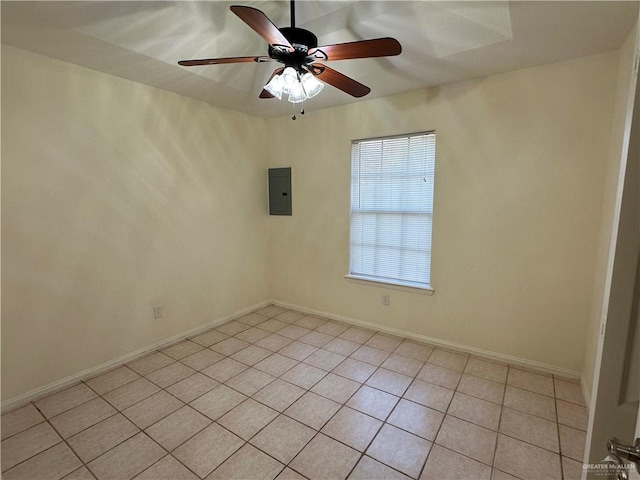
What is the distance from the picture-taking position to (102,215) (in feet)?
8.06

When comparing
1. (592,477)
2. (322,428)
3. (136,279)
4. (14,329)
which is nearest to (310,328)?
(322,428)

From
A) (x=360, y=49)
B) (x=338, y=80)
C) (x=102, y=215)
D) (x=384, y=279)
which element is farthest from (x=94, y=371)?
(x=360, y=49)

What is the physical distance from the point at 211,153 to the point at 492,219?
9.58 ft

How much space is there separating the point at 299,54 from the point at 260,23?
33cm

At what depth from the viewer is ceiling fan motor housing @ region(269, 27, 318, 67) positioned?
1552mm

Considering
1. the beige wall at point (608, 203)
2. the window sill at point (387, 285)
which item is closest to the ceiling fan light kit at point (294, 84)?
the beige wall at point (608, 203)

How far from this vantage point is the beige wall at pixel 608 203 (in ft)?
5.98

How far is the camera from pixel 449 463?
164 centimetres

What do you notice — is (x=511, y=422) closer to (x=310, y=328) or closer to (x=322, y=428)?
(x=322, y=428)

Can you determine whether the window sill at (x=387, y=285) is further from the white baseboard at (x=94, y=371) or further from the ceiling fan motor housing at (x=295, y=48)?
the ceiling fan motor housing at (x=295, y=48)

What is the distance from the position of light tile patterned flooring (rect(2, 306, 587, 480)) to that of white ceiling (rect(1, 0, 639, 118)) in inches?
97.7

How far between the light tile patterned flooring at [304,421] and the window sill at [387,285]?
590mm

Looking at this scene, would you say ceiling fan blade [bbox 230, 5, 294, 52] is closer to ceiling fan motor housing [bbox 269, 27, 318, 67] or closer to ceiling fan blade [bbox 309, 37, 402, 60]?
ceiling fan motor housing [bbox 269, 27, 318, 67]

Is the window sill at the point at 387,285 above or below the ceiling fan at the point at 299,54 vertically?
below
